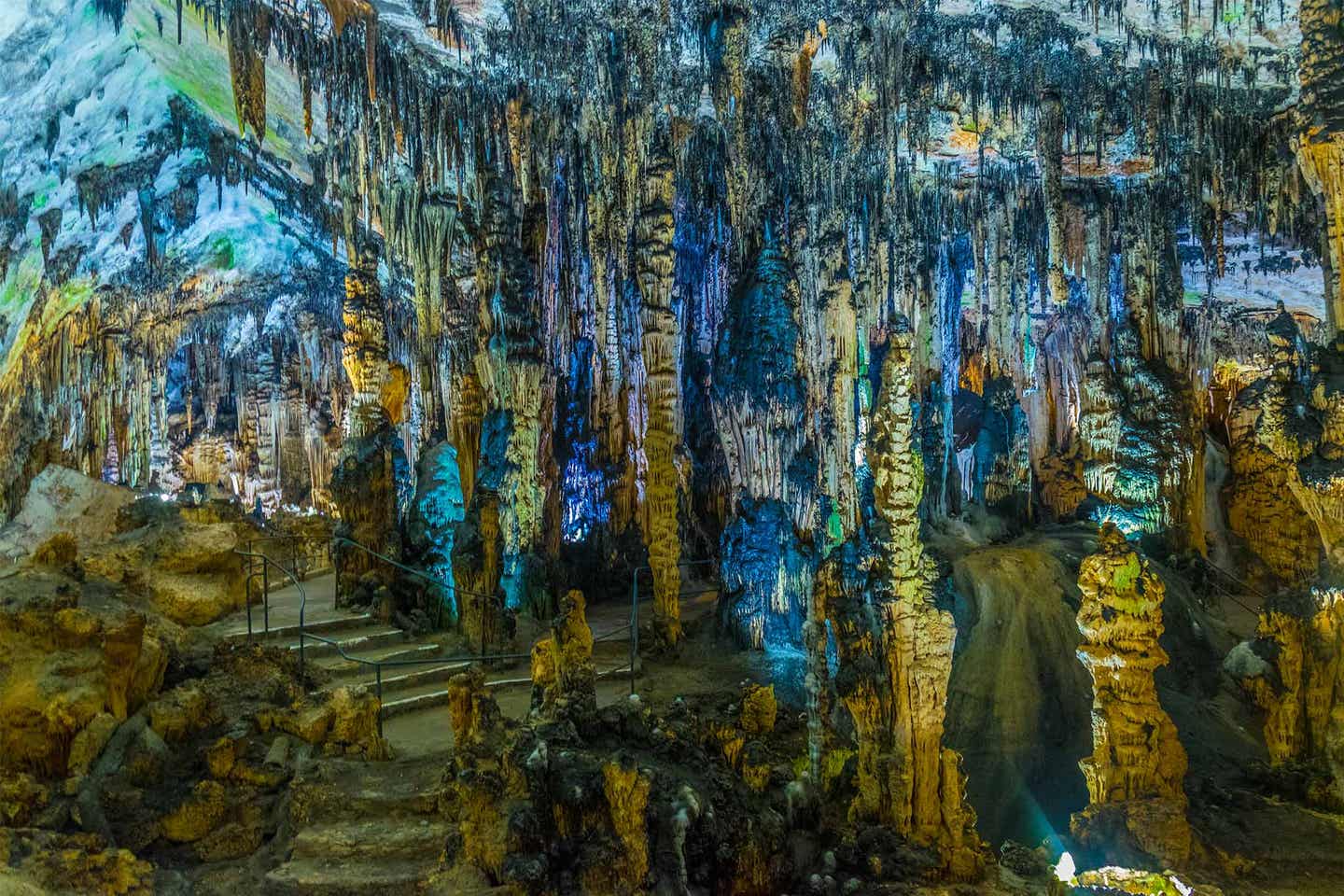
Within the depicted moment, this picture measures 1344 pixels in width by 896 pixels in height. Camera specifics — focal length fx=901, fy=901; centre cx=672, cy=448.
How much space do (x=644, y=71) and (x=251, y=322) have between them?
14.4 meters

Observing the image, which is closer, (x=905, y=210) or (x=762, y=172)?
(x=762, y=172)

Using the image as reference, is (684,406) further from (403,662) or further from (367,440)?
(403,662)

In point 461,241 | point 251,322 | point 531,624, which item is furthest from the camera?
point 251,322

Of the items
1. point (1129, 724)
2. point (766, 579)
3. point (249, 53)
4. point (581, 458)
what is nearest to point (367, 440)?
point (249, 53)

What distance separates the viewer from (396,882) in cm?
586

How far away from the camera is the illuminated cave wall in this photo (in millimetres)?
10039

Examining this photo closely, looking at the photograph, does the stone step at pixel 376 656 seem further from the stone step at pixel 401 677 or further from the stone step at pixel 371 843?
the stone step at pixel 371 843

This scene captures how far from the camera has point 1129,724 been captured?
6570 mm

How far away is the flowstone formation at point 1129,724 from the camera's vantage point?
6.44 m

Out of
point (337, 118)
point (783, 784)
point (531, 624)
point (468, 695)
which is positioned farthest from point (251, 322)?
point (783, 784)

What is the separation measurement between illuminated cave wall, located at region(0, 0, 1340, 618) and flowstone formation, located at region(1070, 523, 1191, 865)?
1.87 metres

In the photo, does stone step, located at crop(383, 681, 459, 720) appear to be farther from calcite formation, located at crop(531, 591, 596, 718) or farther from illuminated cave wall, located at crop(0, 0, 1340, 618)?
calcite formation, located at crop(531, 591, 596, 718)

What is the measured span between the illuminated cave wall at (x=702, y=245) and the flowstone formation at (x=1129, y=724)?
1.87m

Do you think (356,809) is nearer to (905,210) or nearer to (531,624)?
(531,624)
